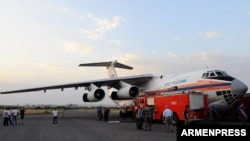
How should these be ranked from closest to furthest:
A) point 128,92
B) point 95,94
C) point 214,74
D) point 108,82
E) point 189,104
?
point 189,104, point 214,74, point 128,92, point 95,94, point 108,82

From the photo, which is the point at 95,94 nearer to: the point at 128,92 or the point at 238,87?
the point at 128,92

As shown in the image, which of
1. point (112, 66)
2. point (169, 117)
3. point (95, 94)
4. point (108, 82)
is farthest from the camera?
point (112, 66)

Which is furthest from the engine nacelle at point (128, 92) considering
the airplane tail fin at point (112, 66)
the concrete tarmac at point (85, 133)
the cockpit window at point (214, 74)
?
the airplane tail fin at point (112, 66)

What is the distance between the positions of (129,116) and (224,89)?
451 inches

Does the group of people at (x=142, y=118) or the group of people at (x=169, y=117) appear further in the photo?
the group of people at (x=142, y=118)

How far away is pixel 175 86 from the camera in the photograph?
20203 millimetres

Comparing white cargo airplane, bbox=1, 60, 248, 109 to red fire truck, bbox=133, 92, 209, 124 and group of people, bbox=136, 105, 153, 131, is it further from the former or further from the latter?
group of people, bbox=136, 105, 153, 131

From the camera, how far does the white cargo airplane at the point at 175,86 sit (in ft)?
56.7

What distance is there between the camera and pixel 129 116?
27281 mm

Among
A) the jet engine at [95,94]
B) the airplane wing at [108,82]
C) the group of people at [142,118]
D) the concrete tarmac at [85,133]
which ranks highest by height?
the airplane wing at [108,82]

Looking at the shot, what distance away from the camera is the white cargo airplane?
56.7ft

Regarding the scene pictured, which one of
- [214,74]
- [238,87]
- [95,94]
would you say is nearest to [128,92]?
[95,94]

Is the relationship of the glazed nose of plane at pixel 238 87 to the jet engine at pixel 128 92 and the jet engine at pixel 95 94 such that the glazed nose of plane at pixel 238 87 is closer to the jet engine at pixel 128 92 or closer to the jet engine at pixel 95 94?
the jet engine at pixel 128 92

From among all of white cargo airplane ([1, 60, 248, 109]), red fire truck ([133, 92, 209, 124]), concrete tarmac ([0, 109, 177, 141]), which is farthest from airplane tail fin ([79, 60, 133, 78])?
concrete tarmac ([0, 109, 177, 141])
